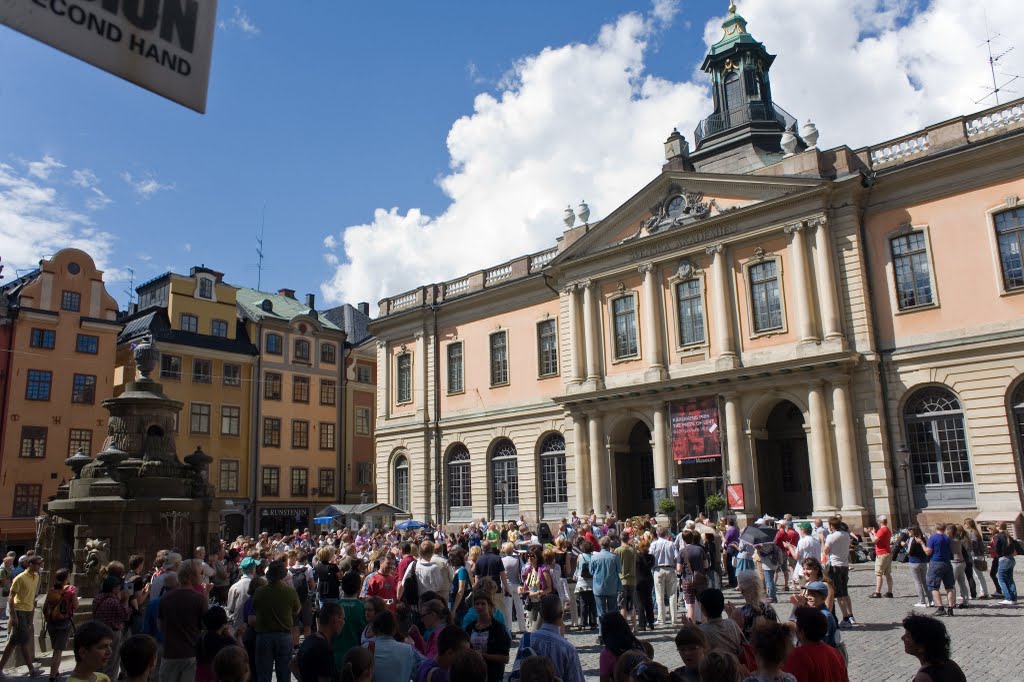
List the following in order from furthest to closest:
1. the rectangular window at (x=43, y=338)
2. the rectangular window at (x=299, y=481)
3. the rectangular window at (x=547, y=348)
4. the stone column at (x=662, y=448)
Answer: the rectangular window at (x=299, y=481)
the rectangular window at (x=43, y=338)
the rectangular window at (x=547, y=348)
the stone column at (x=662, y=448)

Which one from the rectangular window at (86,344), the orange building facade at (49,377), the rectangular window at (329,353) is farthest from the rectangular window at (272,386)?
the rectangular window at (86,344)

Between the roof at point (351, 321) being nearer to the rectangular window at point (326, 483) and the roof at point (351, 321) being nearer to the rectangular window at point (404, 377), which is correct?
the rectangular window at point (326, 483)

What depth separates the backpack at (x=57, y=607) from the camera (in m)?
10.5

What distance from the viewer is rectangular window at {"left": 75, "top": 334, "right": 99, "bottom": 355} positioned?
1515 inches

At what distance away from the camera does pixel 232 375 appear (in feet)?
144

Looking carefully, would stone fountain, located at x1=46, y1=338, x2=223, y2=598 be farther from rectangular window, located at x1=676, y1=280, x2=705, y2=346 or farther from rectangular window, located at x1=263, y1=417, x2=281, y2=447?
rectangular window, located at x1=263, y1=417, x2=281, y2=447

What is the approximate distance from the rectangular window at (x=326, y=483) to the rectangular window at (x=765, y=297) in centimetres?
2917

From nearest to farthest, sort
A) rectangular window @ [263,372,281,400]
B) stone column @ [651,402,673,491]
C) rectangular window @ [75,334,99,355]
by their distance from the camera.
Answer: stone column @ [651,402,673,491]
rectangular window @ [75,334,99,355]
rectangular window @ [263,372,281,400]

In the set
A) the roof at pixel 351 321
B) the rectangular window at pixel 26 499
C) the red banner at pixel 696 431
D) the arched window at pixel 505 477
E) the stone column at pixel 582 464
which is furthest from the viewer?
the roof at pixel 351 321

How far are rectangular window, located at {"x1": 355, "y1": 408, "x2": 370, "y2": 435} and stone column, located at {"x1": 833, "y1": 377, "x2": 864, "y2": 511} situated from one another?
32.2 metres

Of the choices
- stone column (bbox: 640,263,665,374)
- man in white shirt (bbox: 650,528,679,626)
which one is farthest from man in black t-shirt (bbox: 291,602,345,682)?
stone column (bbox: 640,263,665,374)

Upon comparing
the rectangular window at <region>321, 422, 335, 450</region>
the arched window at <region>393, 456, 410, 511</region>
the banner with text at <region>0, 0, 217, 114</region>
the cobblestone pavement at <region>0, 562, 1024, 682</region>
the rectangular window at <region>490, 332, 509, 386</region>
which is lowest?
the cobblestone pavement at <region>0, 562, 1024, 682</region>

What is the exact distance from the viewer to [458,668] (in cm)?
426

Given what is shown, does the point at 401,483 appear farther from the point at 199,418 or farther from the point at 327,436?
the point at 199,418
